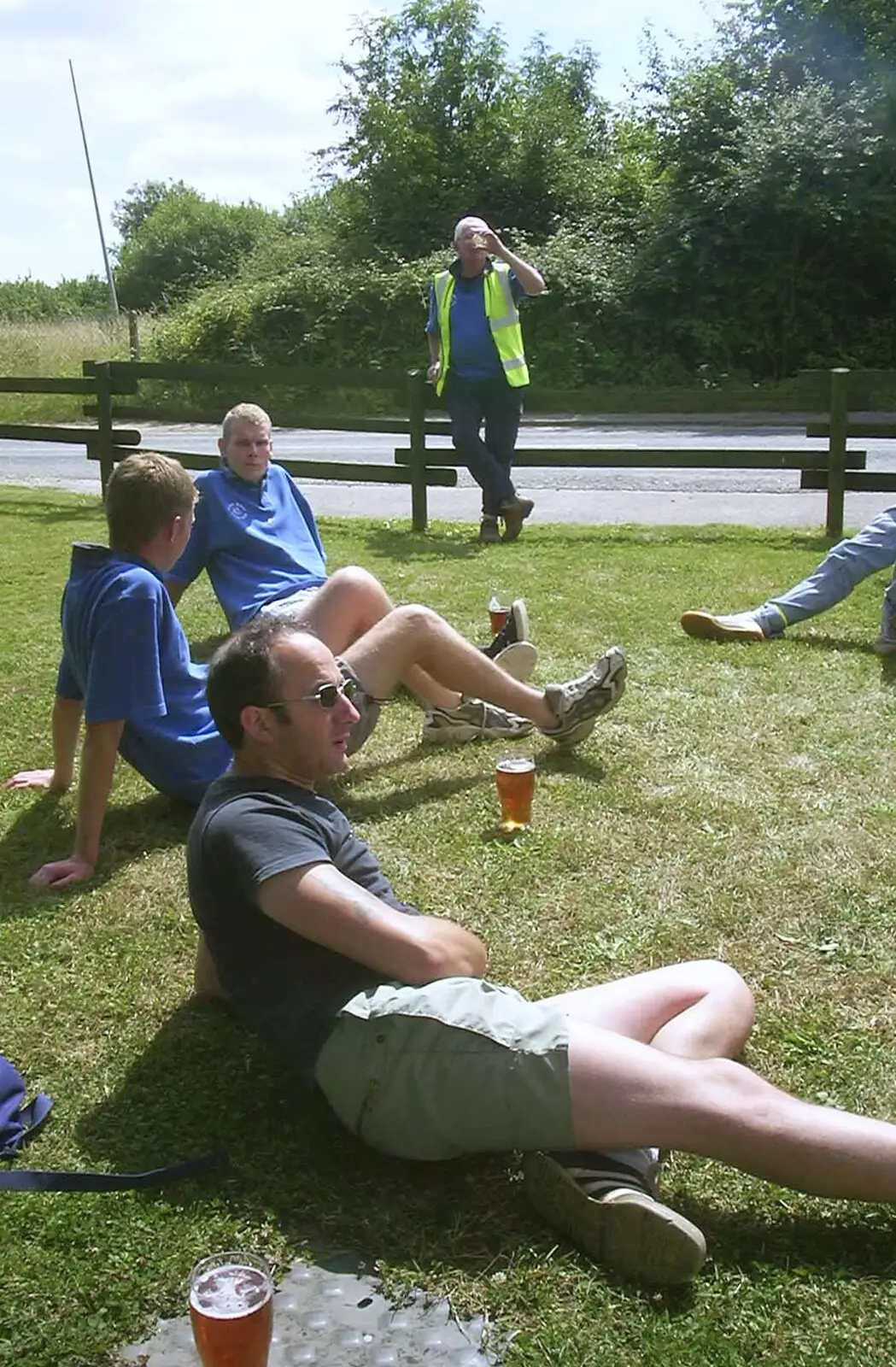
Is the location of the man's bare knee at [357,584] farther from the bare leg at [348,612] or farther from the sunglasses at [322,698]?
the sunglasses at [322,698]

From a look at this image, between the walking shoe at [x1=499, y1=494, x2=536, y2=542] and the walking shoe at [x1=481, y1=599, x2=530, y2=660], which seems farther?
the walking shoe at [x1=499, y1=494, x2=536, y2=542]

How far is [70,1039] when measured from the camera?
3217 millimetres

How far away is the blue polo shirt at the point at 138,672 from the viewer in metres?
4.04

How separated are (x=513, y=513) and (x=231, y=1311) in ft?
26.6

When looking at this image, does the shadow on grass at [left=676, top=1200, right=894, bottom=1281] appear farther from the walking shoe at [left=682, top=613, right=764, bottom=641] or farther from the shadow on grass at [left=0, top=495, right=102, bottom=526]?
the shadow on grass at [left=0, top=495, right=102, bottom=526]

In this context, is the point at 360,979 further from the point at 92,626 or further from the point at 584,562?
the point at 584,562

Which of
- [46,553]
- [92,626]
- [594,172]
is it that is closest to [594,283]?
[594,172]

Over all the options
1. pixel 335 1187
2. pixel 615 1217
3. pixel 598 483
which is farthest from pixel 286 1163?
pixel 598 483

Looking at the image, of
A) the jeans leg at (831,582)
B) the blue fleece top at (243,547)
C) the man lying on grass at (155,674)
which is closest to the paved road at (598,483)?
the jeans leg at (831,582)

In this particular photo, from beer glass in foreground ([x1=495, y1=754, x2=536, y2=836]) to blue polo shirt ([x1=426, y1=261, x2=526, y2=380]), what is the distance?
5781 mm

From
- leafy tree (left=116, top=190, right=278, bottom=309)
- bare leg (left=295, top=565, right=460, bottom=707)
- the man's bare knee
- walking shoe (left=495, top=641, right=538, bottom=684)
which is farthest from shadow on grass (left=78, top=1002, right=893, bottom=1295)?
leafy tree (left=116, top=190, right=278, bottom=309)

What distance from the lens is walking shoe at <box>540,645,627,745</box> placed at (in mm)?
4914

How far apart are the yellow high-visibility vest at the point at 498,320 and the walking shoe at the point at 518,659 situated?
175 inches

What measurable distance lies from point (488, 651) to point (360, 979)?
3.12 metres
